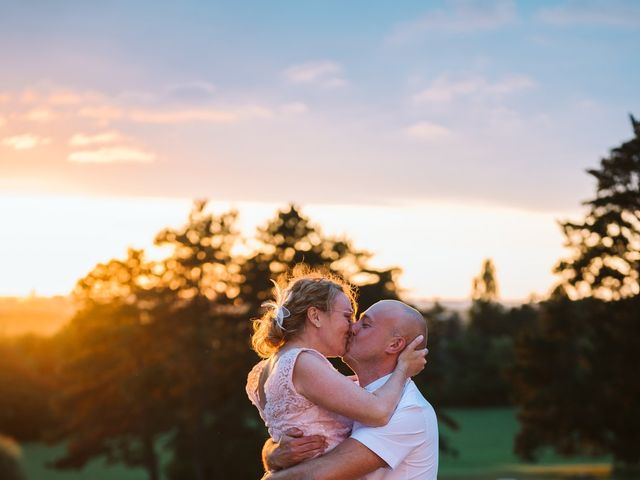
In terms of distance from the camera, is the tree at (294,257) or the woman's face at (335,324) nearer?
the woman's face at (335,324)

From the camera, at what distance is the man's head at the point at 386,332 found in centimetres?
545

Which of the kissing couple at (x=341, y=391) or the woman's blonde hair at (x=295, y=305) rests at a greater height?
the woman's blonde hair at (x=295, y=305)

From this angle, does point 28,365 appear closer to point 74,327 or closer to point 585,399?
point 74,327

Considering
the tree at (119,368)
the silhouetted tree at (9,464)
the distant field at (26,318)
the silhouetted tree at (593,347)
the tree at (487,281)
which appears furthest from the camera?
the tree at (487,281)

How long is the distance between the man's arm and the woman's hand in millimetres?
481

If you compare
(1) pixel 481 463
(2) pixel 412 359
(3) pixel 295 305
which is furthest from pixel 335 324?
(1) pixel 481 463

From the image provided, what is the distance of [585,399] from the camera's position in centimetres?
4419

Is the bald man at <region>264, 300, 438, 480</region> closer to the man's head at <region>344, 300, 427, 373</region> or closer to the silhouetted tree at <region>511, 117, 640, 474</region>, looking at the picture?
the man's head at <region>344, 300, 427, 373</region>

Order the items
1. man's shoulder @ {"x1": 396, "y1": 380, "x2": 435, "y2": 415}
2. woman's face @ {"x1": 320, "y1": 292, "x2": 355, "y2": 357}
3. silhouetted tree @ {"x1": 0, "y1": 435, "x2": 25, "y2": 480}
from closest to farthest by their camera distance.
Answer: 1. man's shoulder @ {"x1": 396, "y1": 380, "x2": 435, "y2": 415}
2. woman's face @ {"x1": 320, "y1": 292, "x2": 355, "y2": 357}
3. silhouetted tree @ {"x1": 0, "y1": 435, "x2": 25, "y2": 480}

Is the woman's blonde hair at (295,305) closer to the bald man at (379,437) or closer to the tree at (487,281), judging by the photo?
the bald man at (379,437)

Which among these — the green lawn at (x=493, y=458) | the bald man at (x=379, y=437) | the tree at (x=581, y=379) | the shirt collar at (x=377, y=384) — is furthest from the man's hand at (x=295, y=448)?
the green lawn at (x=493, y=458)

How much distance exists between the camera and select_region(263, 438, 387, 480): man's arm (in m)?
5.18

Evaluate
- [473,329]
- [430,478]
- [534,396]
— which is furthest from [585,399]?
[473,329]

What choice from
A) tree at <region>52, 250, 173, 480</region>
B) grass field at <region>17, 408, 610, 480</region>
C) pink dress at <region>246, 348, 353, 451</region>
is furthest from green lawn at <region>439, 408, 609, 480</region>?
pink dress at <region>246, 348, 353, 451</region>
